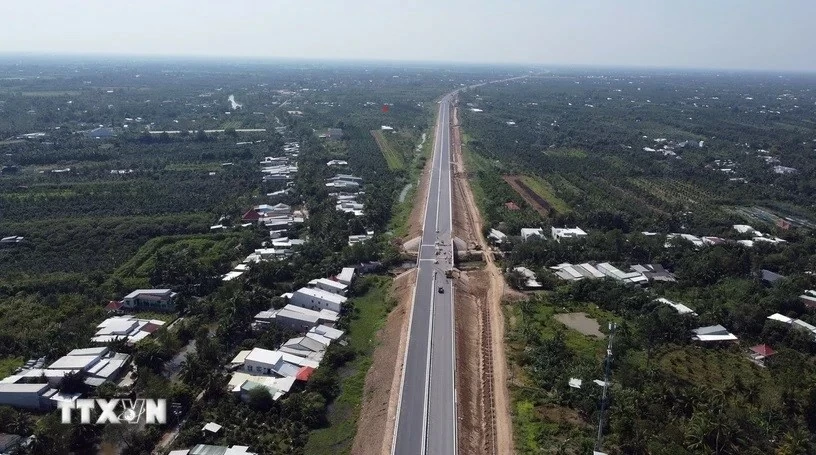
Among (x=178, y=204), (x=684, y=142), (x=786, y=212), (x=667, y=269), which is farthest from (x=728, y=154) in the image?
(x=178, y=204)

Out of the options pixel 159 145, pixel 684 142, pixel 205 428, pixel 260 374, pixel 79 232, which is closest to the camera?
pixel 205 428

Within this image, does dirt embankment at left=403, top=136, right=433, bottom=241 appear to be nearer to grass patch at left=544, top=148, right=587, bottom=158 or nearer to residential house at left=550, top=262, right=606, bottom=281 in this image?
residential house at left=550, top=262, right=606, bottom=281

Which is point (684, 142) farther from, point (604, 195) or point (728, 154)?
point (604, 195)

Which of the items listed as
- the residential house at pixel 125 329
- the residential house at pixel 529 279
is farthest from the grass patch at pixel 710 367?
the residential house at pixel 125 329

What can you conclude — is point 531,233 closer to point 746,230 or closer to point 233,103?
point 746,230

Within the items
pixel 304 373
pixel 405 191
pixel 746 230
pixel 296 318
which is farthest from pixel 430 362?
pixel 405 191

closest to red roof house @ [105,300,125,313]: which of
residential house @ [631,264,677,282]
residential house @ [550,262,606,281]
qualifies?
residential house @ [550,262,606,281]

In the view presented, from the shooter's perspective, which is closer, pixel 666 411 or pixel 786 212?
pixel 666 411
